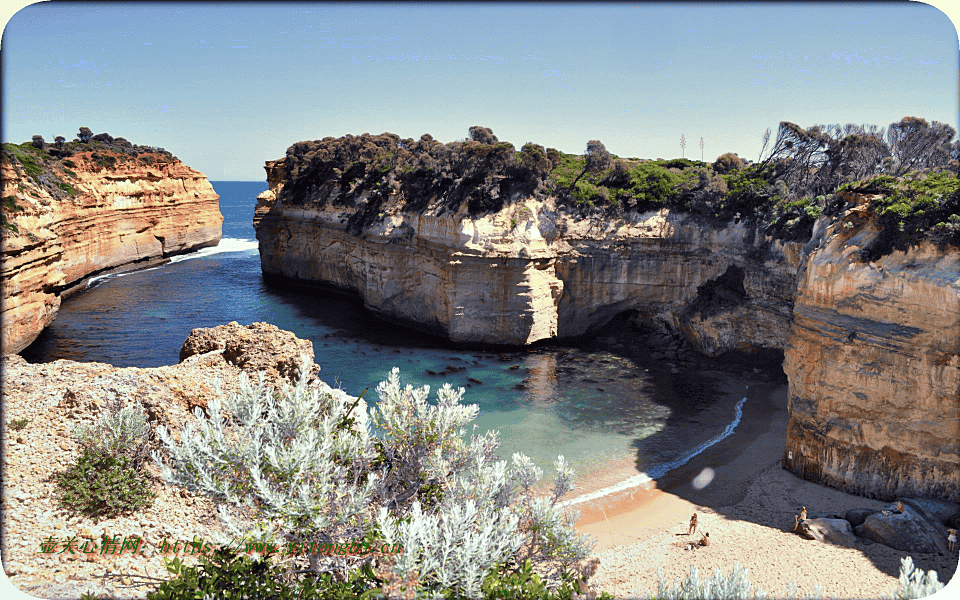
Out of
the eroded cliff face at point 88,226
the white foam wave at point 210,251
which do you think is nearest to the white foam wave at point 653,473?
the eroded cliff face at point 88,226

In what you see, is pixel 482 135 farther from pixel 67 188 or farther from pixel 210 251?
pixel 210 251

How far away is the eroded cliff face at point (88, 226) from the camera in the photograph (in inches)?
1051

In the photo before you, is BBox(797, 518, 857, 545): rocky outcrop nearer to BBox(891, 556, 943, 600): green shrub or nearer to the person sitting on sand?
the person sitting on sand

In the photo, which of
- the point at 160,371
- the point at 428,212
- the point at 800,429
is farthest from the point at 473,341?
the point at 160,371

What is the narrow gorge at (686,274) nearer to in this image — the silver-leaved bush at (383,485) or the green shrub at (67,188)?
the silver-leaved bush at (383,485)

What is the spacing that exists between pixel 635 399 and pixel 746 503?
846 centimetres

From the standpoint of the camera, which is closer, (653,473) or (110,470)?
(110,470)

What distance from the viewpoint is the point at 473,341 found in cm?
3131

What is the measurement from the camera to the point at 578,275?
32.0 m

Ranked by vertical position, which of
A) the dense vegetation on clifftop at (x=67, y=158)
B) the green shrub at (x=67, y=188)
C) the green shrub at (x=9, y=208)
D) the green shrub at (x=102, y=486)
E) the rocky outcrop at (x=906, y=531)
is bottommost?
the rocky outcrop at (x=906, y=531)

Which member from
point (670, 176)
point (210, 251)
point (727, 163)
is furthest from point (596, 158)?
point (210, 251)

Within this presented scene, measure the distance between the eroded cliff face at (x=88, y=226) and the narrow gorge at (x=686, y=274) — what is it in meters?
16.0

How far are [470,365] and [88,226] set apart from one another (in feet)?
114

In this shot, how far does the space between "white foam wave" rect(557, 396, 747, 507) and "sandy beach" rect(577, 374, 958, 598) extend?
20 cm
